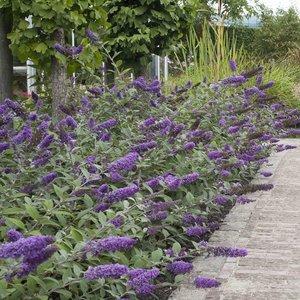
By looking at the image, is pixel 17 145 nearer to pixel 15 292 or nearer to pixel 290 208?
pixel 15 292

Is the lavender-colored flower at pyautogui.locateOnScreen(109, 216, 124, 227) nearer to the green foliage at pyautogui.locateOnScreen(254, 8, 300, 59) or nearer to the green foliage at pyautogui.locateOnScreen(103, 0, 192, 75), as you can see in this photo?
the green foliage at pyautogui.locateOnScreen(103, 0, 192, 75)

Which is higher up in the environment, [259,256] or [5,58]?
[5,58]

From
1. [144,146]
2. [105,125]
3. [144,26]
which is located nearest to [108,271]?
[144,146]

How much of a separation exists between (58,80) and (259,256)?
2.95m

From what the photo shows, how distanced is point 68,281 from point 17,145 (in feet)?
4.05

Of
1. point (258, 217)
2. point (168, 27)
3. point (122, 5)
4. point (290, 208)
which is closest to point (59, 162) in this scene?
point (258, 217)

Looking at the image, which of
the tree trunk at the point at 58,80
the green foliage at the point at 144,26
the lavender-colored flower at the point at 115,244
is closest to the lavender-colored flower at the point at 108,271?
the lavender-colored flower at the point at 115,244

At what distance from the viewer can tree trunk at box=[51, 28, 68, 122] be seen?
6.12 metres

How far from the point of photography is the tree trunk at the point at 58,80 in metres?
6.12

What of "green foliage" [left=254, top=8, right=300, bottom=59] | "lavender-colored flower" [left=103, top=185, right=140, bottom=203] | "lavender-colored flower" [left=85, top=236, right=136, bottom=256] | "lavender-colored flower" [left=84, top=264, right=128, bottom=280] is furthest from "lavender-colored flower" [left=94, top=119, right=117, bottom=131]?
"green foliage" [left=254, top=8, right=300, bottom=59]

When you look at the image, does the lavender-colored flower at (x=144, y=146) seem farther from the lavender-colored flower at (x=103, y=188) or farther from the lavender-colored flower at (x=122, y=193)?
the lavender-colored flower at (x=122, y=193)

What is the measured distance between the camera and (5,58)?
6.52 metres

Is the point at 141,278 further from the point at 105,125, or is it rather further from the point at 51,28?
the point at 51,28

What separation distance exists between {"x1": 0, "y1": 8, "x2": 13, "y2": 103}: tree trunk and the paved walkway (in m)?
2.49
